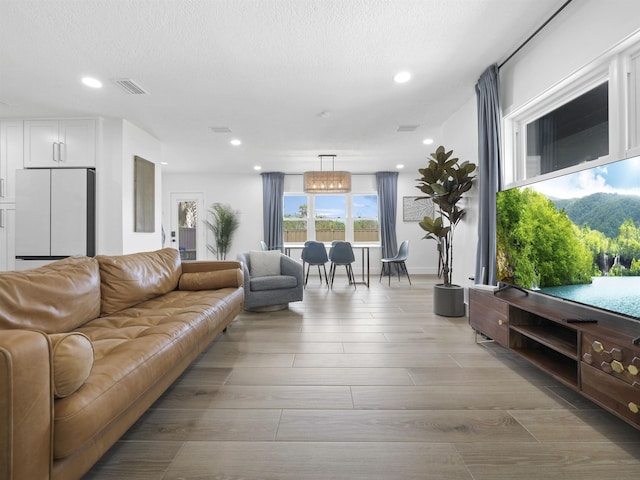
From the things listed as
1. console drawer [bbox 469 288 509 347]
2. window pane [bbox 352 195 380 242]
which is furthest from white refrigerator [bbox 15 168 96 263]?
window pane [bbox 352 195 380 242]

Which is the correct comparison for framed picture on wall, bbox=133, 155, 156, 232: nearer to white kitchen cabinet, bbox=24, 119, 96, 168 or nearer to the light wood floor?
white kitchen cabinet, bbox=24, 119, 96, 168

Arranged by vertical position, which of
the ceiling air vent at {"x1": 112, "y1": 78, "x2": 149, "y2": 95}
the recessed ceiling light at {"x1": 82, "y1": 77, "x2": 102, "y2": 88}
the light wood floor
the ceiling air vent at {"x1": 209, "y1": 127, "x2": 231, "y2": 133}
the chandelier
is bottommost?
the light wood floor

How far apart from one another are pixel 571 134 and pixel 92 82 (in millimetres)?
4342

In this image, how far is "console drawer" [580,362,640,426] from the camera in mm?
1274

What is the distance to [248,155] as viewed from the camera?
20.1 feet

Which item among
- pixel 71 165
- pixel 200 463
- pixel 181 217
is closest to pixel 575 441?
pixel 200 463

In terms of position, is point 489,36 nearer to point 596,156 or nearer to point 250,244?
point 596,156

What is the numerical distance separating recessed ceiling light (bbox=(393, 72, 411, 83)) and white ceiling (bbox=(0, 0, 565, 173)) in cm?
6

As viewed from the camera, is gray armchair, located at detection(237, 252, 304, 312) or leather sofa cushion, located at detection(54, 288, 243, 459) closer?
leather sofa cushion, located at detection(54, 288, 243, 459)

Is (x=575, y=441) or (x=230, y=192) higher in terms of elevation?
(x=230, y=192)

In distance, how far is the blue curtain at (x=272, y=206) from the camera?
753cm

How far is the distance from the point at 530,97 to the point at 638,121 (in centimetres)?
97

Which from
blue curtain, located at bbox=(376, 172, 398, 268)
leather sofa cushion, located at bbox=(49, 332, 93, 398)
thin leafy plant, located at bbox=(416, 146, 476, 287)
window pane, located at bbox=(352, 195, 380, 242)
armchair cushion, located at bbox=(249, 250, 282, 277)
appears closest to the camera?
leather sofa cushion, located at bbox=(49, 332, 93, 398)

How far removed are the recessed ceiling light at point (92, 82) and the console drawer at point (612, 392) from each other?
14.5ft
